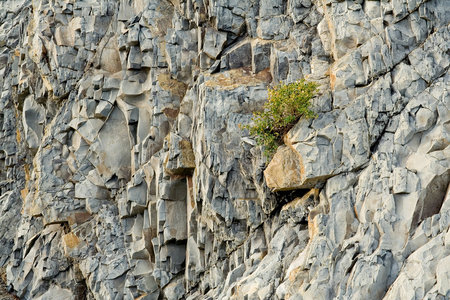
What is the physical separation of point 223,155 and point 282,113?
3.59m

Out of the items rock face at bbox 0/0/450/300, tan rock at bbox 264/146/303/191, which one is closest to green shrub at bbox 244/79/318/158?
rock face at bbox 0/0/450/300

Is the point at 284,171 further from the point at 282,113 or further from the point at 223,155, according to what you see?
the point at 223,155

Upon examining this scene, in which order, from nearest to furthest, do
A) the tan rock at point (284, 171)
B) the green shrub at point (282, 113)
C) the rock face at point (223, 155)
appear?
1. the rock face at point (223, 155)
2. the tan rock at point (284, 171)
3. the green shrub at point (282, 113)

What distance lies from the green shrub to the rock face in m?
0.49

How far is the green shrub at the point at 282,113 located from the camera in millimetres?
23422

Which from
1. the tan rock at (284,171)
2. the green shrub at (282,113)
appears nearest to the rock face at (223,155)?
the tan rock at (284,171)

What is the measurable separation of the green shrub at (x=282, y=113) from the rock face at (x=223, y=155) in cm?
49

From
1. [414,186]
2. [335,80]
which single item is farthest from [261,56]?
[414,186]

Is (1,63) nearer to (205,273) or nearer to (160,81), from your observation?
(160,81)

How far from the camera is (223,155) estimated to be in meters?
26.3

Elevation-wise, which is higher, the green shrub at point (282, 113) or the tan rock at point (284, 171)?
the green shrub at point (282, 113)

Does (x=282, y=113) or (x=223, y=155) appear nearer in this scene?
(x=282, y=113)

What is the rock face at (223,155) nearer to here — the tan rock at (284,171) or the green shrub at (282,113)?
the tan rock at (284,171)

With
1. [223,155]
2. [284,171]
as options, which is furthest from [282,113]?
[223,155]
